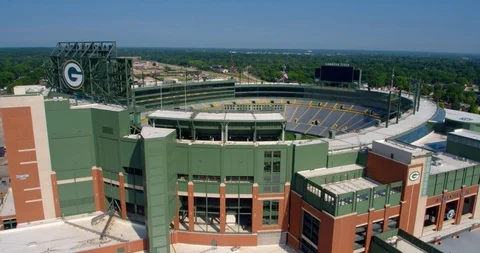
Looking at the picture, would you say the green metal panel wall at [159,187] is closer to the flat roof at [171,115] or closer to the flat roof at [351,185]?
the flat roof at [171,115]

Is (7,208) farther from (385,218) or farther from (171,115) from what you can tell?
(385,218)

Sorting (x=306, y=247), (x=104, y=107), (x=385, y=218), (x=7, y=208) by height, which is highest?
(x=104, y=107)

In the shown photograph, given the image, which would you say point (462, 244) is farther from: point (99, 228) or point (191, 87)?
point (191, 87)

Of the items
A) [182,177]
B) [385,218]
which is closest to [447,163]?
[385,218]

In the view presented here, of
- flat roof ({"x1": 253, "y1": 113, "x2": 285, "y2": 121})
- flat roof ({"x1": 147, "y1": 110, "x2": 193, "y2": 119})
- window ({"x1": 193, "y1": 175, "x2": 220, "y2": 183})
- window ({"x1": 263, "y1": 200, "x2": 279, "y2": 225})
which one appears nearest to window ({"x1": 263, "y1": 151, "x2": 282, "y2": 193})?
window ({"x1": 263, "y1": 200, "x2": 279, "y2": 225})

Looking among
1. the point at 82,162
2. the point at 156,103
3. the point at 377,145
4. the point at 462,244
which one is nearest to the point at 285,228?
the point at 377,145

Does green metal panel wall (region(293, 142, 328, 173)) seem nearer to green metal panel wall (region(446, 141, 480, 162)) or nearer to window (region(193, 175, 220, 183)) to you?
window (region(193, 175, 220, 183))

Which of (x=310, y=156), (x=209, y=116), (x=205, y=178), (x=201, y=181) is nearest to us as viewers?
(x=310, y=156)

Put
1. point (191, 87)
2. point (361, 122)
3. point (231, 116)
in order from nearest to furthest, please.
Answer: point (231, 116)
point (361, 122)
point (191, 87)
